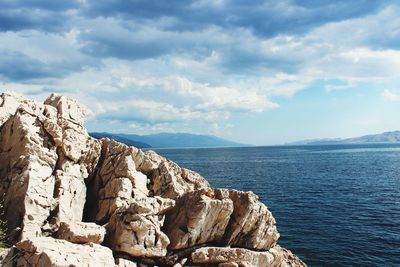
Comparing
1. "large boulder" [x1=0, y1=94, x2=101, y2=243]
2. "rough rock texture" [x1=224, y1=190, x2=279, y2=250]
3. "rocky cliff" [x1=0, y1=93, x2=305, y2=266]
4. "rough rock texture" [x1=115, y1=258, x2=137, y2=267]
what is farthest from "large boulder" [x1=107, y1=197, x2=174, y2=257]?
"rough rock texture" [x1=224, y1=190, x2=279, y2=250]

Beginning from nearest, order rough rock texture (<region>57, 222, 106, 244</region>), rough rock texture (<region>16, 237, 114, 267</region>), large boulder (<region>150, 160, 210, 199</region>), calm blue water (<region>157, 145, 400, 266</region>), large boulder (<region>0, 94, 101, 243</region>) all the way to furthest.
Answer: rough rock texture (<region>16, 237, 114, 267</region>)
rough rock texture (<region>57, 222, 106, 244</region>)
large boulder (<region>0, 94, 101, 243</region>)
large boulder (<region>150, 160, 210, 199</region>)
calm blue water (<region>157, 145, 400, 266</region>)

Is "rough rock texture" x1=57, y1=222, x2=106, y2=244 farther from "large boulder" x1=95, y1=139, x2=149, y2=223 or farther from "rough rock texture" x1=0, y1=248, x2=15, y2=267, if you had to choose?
"large boulder" x1=95, y1=139, x2=149, y2=223

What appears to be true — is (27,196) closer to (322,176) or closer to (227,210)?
(227,210)

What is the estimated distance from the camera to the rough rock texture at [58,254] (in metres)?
24.2

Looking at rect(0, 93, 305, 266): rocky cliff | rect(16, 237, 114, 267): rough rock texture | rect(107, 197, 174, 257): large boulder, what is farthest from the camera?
rect(107, 197, 174, 257): large boulder

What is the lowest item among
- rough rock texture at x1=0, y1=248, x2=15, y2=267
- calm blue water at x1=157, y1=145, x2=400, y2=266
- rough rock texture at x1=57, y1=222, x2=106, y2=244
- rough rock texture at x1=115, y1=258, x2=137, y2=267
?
calm blue water at x1=157, y1=145, x2=400, y2=266

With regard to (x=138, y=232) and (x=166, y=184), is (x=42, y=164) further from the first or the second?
(x=166, y=184)

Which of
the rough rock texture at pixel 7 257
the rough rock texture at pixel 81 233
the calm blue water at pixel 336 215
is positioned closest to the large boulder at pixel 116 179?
the rough rock texture at pixel 81 233

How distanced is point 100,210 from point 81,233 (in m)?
10.9

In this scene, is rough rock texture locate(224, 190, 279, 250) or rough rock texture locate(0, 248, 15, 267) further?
rough rock texture locate(224, 190, 279, 250)

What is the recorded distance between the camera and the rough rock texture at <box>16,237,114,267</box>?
24203 millimetres

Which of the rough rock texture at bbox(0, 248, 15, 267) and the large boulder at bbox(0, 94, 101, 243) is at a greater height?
the large boulder at bbox(0, 94, 101, 243)

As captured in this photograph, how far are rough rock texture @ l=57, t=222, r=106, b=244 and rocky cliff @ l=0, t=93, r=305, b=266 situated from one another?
8 centimetres

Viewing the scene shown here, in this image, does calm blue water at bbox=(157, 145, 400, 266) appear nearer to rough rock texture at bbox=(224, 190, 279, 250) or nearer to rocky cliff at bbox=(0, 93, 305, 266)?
A: rocky cliff at bbox=(0, 93, 305, 266)
